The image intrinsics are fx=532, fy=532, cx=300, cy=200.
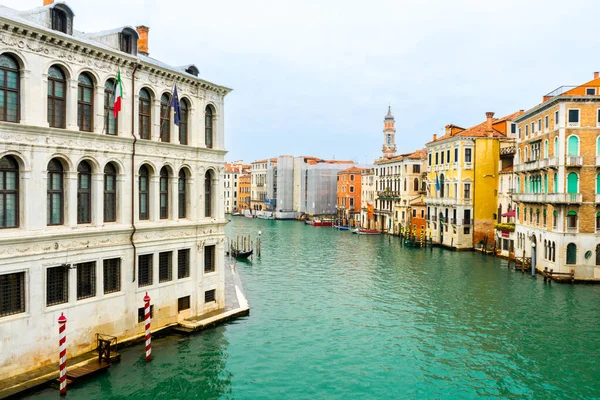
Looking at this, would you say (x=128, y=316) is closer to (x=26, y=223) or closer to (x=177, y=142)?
(x=26, y=223)

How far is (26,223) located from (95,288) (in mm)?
2854

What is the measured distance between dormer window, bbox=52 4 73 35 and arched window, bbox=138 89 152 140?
9.35 ft

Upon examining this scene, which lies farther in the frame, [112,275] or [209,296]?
[209,296]

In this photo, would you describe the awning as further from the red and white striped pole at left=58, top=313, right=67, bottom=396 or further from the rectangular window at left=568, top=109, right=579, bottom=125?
A: the red and white striped pole at left=58, top=313, right=67, bottom=396

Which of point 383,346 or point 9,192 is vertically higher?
point 9,192

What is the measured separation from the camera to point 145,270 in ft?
54.2

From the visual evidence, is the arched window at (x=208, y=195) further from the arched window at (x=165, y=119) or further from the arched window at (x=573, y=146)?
the arched window at (x=573, y=146)

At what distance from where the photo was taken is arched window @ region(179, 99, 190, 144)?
59.1ft

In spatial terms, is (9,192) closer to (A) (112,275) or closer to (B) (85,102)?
(B) (85,102)

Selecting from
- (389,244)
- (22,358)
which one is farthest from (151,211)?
(389,244)

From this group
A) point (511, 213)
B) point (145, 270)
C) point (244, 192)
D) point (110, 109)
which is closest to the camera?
point (110, 109)

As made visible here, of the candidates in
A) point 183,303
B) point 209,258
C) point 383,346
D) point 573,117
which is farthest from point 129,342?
point 573,117

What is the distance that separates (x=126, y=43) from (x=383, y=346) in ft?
41.5

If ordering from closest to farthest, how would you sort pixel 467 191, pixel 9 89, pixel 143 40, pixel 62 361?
pixel 62 361
pixel 9 89
pixel 143 40
pixel 467 191
